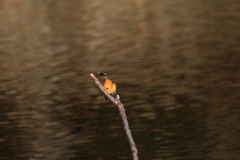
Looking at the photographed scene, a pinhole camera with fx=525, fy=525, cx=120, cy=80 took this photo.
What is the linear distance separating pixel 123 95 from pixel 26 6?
31906 millimetres

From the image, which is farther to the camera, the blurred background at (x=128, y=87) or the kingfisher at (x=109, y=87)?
the blurred background at (x=128, y=87)

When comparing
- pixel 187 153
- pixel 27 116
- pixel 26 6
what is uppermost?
pixel 26 6

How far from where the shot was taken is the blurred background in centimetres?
1101

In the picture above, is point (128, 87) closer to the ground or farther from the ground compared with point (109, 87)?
closer to the ground

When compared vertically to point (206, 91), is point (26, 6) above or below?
above

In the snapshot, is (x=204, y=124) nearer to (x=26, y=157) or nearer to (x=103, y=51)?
(x=26, y=157)

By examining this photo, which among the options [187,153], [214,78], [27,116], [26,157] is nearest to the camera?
[187,153]

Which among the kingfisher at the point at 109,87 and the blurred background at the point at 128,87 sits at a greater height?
the kingfisher at the point at 109,87

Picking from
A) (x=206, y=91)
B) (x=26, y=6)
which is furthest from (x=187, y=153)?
(x=26, y=6)

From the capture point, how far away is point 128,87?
15688 millimetres

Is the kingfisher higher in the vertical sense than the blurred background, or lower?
higher

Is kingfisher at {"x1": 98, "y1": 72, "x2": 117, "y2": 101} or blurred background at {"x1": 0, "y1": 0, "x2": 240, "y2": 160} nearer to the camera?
kingfisher at {"x1": 98, "y1": 72, "x2": 117, "y2": 101}

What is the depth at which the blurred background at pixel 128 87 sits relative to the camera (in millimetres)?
11008

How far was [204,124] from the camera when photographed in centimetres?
1158
